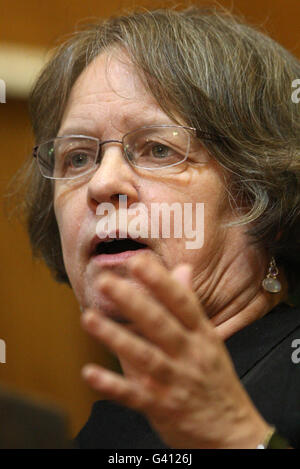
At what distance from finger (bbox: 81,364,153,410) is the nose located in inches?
18.1

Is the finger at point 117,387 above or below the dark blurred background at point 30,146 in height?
below

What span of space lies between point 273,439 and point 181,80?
2.10 feet

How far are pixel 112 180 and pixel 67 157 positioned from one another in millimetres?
203

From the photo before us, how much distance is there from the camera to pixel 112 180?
1041 mm

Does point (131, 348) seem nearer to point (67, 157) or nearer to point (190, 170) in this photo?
point (190, 170)

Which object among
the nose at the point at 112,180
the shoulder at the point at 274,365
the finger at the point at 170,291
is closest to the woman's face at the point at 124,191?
the nose at the point at 112,180

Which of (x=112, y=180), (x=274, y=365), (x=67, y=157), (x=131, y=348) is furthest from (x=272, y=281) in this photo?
(x=131, y=348)

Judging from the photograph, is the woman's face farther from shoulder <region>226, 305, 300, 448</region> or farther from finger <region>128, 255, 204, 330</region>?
finger <region>128, 255, 204, 330</region>

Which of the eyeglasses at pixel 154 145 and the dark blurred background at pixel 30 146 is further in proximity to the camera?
the dark blurred background at pixel 30 146

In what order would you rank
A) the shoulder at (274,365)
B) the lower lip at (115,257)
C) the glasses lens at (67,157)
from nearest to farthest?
1. the shoulder at (274,365)
2. the lower lip at (115,257)
3. the glasses lens at (67,157)

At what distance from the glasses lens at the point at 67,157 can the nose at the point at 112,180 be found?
50 millimetres

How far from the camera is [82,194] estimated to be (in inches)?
44.8

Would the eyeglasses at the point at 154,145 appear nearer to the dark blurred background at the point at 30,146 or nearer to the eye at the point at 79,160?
the eye at the point at 79,160

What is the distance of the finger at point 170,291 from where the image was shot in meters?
0.62
